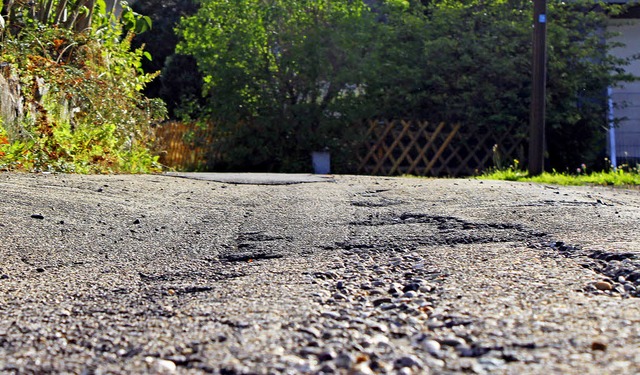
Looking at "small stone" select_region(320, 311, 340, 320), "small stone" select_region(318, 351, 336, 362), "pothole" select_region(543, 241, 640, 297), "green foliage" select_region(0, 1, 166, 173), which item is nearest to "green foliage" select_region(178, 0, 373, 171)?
"green foliage" select_region(0, 1, 166, 173)

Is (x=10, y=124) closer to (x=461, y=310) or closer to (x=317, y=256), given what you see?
(x=317, y=256)

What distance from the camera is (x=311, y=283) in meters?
3.91

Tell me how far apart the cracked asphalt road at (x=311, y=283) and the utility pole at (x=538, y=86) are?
279 inches

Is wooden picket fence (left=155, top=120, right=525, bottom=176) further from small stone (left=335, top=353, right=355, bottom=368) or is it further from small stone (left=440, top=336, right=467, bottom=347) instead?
small stone (left=335, top=353, right=355, bottom=368)

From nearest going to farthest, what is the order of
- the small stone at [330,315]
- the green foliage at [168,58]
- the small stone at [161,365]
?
the small stone at [161,365] → the small stone at [330,315] → the green foliage at [168,58]

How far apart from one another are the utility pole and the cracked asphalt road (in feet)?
23.2

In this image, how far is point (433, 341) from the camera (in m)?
2.76

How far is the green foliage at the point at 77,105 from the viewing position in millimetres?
8836

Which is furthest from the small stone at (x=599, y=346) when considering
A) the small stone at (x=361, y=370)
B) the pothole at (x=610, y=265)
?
the pothole at (x=610, y=265)

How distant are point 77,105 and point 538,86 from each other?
764 cm

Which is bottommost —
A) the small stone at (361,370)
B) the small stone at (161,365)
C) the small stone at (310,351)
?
the small stone at (161,365)

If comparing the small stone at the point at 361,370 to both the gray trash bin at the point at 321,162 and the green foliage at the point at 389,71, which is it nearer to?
the green foliage at the point at 389,71

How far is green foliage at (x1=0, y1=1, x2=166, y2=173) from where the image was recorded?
8.84 m

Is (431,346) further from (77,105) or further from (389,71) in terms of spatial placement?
(389,71)
